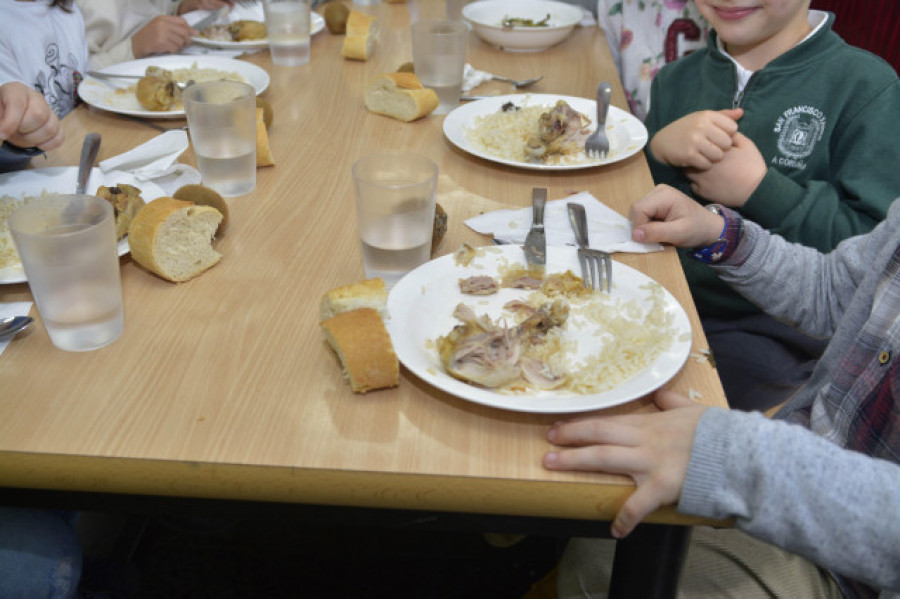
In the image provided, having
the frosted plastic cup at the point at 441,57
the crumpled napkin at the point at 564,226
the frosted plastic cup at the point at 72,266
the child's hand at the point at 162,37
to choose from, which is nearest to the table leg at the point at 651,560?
the crumpled napkin at the point at 564,226

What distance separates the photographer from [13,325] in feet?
3.09

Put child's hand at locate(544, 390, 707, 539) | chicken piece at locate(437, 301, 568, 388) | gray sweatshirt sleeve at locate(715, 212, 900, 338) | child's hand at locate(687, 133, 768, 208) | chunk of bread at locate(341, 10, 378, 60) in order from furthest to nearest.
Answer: chunk of bread at locate(341, 10, 378, 60), child's hand at locate(687, 133, 768, 208), gray sweatshirt sleeve at locate(715, 212, 900, 338), chicken piece at locate(437, 301, 568, 388), child's hand at locate(544, 390, 707, 539)

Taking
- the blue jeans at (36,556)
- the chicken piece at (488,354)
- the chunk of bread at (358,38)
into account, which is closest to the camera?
the chicken piece at (488,354)

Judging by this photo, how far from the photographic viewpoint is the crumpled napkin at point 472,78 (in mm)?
1889

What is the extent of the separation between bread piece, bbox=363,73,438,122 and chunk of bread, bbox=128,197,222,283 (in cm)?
66

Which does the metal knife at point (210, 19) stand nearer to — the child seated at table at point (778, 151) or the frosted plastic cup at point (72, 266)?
the child seated at table at point (778, 151)

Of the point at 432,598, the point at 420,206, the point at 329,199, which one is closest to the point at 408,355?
the point at 420,206

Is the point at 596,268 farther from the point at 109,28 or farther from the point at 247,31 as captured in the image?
the point at 109,28

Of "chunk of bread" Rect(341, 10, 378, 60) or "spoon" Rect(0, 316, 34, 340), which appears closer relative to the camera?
"spoon" Rect(0, 316, 34, 340)

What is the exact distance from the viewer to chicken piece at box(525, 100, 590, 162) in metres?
1.47

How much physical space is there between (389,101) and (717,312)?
867 mm

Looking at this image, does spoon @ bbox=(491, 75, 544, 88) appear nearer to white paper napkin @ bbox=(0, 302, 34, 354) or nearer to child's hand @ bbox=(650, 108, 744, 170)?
child's hand @ bbox=(650, 108, 744, 170)

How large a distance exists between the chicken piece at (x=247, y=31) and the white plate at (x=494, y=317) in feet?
4.40

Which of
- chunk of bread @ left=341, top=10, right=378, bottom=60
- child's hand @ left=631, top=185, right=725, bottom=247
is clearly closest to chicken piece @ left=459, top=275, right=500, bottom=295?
child's hand @ left=631, top=185, right=725, bottom=247
